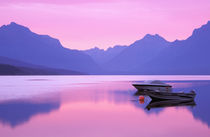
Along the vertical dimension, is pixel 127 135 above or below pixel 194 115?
below

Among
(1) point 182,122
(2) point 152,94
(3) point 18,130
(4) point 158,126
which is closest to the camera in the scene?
(3) point 18,130

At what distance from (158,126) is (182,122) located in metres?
3.50

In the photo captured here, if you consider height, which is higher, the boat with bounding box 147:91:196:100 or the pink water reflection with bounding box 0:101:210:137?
the boat with bounding box 147:91:196:100

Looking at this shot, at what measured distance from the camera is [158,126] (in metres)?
22.8

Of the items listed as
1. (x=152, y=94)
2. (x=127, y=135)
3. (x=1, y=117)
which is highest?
(x=152, y=94)

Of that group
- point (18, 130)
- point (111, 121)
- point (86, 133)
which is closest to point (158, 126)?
point (111, 121)

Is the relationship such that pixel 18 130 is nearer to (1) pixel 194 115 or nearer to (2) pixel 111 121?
(2) pixel 111 121

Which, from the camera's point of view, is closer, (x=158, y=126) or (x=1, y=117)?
(x=158, y=126)

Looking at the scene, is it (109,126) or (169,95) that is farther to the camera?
(169,95)

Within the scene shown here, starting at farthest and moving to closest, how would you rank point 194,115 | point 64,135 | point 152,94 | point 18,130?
point 152,94 < point 194,115 < point 18,130 < point 64,135

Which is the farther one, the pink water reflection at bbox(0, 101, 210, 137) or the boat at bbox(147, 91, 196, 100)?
the boat at bbox(147, 91, 196, 100)

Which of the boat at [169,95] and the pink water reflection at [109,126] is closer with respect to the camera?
the pink water reflection at [109,126]

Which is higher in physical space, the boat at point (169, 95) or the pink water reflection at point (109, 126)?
the boat at point (169, 95)

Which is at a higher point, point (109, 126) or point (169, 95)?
point (169, 95)
